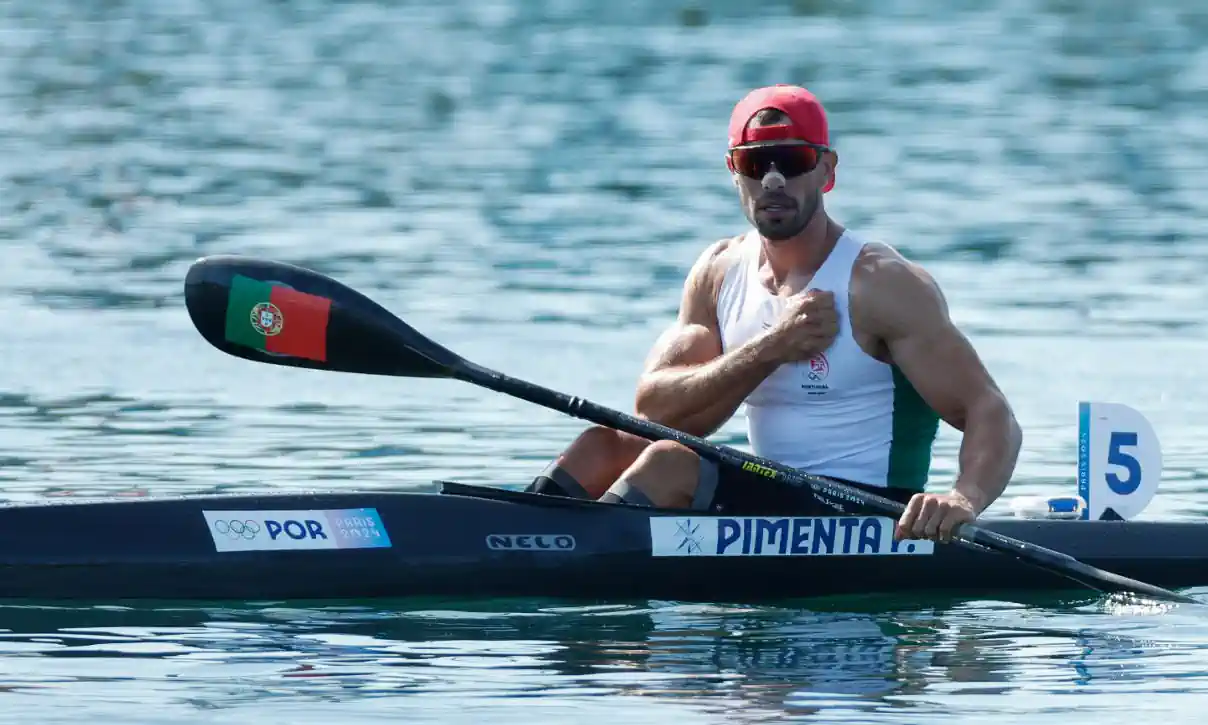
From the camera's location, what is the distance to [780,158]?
27.4 ft

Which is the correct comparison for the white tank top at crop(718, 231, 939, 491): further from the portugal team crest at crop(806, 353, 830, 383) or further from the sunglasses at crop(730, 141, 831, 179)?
the sunglasses at crop(730, 141, 831, 179)

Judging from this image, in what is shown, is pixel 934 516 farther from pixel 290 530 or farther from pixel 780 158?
pixel 290 530

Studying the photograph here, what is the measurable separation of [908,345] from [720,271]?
81 centimetres

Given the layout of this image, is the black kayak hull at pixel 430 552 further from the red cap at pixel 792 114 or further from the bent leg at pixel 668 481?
the red cap at pixel 792 114

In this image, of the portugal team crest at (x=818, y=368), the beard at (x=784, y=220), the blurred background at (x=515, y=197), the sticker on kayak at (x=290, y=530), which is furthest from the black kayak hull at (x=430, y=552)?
the blurred background at (x=515, y=197)

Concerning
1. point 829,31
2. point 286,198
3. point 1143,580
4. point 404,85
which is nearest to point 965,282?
point 286,198

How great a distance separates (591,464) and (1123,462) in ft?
6.39

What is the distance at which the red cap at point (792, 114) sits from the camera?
838 cm

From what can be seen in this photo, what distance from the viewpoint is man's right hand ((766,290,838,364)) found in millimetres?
8250

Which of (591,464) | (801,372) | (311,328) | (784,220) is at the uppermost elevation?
(784,220)

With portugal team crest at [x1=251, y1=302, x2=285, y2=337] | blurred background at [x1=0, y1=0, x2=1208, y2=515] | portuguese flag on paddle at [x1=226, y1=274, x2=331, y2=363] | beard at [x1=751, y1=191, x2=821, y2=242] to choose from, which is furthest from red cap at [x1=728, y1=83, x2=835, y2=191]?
blurred background at [x1=0, y1=0, x2=1208, y2=515]

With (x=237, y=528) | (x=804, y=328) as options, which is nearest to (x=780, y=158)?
(x=804, y=328)

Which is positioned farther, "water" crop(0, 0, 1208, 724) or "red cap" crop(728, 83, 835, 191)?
"red cap" crop(728, 83, 835, 191)

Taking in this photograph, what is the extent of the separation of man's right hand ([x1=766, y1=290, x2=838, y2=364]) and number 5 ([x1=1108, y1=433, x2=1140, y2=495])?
1.40 metres
